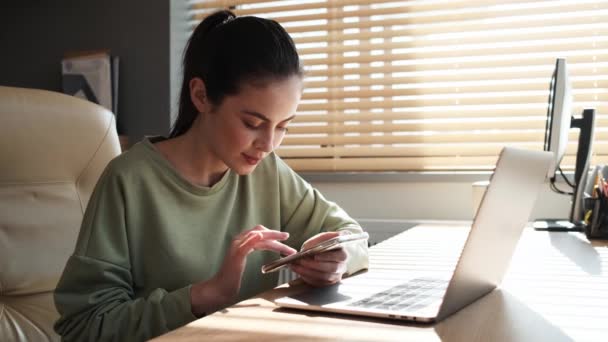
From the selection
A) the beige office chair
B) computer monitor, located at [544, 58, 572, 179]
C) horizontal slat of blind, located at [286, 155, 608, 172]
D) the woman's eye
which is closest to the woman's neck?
the woman's eye

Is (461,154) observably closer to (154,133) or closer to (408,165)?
(408,165)

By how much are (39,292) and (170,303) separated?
509 millimetres

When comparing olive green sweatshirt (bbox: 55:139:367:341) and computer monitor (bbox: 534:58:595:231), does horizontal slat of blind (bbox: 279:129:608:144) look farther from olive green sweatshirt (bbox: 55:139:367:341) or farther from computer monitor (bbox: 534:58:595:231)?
olive green sweatshirt (bbox: 55:139:367:341)

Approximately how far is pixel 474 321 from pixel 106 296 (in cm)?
50

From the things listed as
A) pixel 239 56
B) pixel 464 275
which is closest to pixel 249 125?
pixel 239 56

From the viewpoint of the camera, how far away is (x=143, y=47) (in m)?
2.69

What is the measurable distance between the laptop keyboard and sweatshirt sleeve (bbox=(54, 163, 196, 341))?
248 mm

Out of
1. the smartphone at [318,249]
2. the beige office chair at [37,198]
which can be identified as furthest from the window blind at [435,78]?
the smartphone at [318,249]

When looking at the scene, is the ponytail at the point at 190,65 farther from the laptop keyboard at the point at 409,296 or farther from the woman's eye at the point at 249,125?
the laptop keyboard at the point at 409,296

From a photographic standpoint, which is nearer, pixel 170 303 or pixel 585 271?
pixel 170 303

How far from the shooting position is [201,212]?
1.16 m

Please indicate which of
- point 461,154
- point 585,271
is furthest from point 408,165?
point 585,271

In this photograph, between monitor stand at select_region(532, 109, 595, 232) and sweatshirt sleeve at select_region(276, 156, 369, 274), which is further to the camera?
monitor stand at select_region(532, 109, 595, 232)

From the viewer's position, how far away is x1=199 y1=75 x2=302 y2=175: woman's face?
3.56 ft
